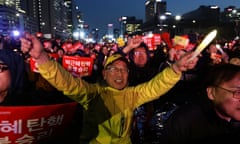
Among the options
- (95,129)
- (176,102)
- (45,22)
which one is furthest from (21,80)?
(45,22)

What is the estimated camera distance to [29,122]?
2969 millimetres

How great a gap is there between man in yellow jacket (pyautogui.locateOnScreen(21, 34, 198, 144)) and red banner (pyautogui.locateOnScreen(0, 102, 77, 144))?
562mm

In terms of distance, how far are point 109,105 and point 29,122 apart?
44.5 inches

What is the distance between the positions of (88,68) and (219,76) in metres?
6.32

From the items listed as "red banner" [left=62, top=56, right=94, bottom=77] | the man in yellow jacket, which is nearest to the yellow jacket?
the man in yellow jacket

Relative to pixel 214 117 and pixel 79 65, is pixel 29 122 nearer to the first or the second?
pixel 214 117

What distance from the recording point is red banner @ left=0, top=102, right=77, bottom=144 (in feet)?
9.52

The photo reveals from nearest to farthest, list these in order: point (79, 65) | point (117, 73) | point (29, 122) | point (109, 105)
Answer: point (29, 122) → point (109, 105) → point (117, 73) → point (79, 65)

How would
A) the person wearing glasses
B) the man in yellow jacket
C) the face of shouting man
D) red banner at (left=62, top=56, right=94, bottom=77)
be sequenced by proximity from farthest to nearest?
red banner at (left=62, top=56, right=94, bottom=77) < the face of shouting man < the man in yellow jacket < the person wearing glasses

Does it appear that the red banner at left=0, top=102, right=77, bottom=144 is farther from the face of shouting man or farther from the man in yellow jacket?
the face of shouting man

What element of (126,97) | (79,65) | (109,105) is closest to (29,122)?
(109,105)

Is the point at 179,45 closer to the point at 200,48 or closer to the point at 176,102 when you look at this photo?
the point at 176,102

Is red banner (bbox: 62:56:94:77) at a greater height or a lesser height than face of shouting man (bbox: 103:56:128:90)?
lesser

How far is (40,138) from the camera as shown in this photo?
3.08 metres
